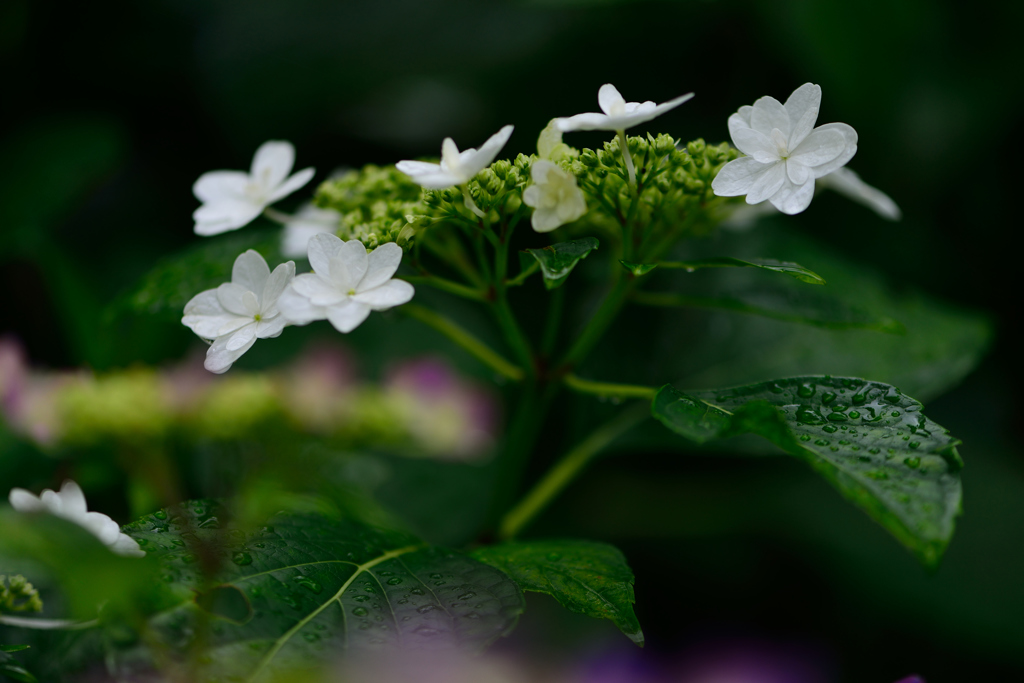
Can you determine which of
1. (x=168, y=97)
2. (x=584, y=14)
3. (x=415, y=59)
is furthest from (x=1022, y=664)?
(x=168, y=97)

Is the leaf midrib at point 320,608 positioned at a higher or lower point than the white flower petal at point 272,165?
lower

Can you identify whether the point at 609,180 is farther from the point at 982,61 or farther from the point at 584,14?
the point at 982,61

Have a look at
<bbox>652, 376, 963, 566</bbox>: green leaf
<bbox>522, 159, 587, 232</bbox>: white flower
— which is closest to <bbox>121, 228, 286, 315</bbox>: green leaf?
<bbox>522, 159, 587, 232</bbox>: white flower

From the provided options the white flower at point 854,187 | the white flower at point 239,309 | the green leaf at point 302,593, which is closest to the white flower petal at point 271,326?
the white flower at point 239,309

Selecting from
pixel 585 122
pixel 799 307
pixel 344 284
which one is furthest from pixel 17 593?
pixel 799 307

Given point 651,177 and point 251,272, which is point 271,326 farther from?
point 651,177

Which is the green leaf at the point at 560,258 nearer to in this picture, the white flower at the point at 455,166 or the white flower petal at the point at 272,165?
the white flower at the point at 455,166

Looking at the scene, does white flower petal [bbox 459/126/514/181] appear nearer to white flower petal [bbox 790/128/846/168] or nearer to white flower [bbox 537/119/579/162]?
white flower [bbox 537/119/579/162]
